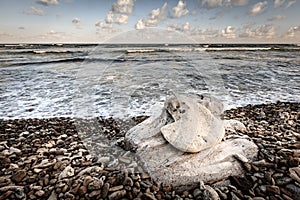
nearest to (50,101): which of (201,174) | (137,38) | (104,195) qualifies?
(137,38)

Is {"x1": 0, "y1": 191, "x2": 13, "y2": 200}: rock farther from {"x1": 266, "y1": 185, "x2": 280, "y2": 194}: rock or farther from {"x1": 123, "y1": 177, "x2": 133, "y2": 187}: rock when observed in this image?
{"x1": 266, "y1": 185, "x2": 280, "y2": 194}: rock

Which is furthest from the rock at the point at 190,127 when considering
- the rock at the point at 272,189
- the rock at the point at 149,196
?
the rock at the point at 272,189

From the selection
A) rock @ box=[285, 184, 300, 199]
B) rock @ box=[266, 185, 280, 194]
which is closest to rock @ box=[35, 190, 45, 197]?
rock @ box=[266, 185, 280, 194]

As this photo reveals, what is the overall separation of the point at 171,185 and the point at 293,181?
1.45 m

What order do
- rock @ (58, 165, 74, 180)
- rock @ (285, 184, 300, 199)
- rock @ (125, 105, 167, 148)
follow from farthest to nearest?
rock @ (125, 105, 167, 148) → rock @ (58, 165, 74, 180) → rock @ (285, 184, 300, 199)

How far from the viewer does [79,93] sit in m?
8.78

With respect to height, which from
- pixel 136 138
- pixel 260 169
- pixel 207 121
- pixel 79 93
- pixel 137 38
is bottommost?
pixel 79 93

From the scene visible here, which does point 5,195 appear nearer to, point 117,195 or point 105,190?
point 105,190

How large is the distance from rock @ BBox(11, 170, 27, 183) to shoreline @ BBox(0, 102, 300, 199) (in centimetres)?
1

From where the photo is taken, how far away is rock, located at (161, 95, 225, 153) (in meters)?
2.86

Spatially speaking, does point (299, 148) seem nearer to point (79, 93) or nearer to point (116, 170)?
point (116, 170)

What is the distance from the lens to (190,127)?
9.65 feet

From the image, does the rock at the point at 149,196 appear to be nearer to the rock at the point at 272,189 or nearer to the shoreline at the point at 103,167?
the shoreline at the point at 103,167

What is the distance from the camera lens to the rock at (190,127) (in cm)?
286
